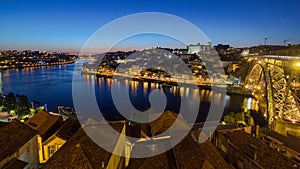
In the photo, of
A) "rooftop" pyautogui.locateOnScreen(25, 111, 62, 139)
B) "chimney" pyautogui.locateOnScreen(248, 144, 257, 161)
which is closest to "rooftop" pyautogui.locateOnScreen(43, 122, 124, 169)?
"rooftop" pyautogui.locateOnScreen(25, 111, 62, 139)

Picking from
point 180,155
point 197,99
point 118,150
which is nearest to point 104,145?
point 118,150

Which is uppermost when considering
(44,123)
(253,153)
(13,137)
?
(13,137)

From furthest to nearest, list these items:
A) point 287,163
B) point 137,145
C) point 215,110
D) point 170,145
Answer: point 215,110, point 137,145, point 170,145, point 287,163

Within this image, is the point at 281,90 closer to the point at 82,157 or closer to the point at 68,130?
the point at 68,130

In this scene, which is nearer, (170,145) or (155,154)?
(155,154)

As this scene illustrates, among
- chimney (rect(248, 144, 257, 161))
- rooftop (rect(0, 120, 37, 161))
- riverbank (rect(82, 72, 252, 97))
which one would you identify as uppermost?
rooftop (rect(0, 120, 37, 161))

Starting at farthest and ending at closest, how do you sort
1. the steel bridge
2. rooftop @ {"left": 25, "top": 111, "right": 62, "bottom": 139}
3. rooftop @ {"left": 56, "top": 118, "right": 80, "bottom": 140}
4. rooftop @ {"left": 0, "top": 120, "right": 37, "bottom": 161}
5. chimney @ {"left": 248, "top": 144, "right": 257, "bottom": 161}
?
1. the steel bridge
2. rooftop @ {"left": 25, "top": 111, "right": 62, "bottom": 139}
3. rooftop @ {"left": 56, "top": 118, "right": 80, "bottom": 140}
4. chimney @ {"left": 248, "top": 144, "right": 257, "bottom": 161}
5. rooftop @ {"left": 0, "top": 120, "right": 37, "bottom": 161}

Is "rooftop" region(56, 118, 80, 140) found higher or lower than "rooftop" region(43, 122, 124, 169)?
lower

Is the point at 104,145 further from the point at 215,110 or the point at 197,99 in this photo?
the point at 197,99

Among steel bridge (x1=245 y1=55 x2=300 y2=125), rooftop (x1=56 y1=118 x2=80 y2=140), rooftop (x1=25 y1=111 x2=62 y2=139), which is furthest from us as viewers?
steel bridge (x1=245 y1=55 x2=300 y2=125)

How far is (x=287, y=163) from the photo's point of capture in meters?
4.28

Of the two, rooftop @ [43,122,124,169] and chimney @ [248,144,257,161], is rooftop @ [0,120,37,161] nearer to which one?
rooftop @ [43,122,124,169]

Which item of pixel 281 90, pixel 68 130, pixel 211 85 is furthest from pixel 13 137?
pixel 211 85

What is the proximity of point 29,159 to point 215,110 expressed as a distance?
1613cm
